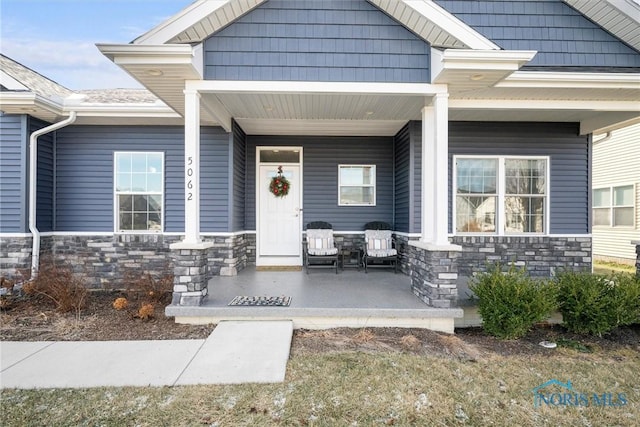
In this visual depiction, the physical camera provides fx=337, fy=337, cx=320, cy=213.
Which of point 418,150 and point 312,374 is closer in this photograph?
point 312,374

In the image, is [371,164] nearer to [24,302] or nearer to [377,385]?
[377,385]

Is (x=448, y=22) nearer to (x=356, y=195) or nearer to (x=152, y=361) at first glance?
(x=356, y=195)

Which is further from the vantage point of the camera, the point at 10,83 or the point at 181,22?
the point at 10,83

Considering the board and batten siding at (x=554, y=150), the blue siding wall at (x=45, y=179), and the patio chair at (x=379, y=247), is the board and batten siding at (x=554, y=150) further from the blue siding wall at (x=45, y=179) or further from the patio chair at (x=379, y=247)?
the blue siding wall at (x=45, y=179)

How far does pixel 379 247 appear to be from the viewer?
20.9 feet

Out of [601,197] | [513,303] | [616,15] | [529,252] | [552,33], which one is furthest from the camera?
[601,197]

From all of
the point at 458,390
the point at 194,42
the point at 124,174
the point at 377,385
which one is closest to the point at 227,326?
the point at 377,385

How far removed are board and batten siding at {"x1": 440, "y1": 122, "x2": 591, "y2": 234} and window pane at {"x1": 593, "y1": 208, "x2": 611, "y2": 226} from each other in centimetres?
475

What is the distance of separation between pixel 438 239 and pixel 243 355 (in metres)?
2.54

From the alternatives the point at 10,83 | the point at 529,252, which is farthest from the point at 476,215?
the point at 10,83

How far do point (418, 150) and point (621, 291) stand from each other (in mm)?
3211

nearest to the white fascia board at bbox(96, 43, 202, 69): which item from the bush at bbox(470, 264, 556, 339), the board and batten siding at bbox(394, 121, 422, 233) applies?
the board and batten siding at bbox(394, 121, 422, 233)

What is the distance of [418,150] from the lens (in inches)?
223

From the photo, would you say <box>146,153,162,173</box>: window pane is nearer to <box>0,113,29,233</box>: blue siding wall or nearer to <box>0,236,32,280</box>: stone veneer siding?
<box>0,113,29,233</box>: blue siding wall
